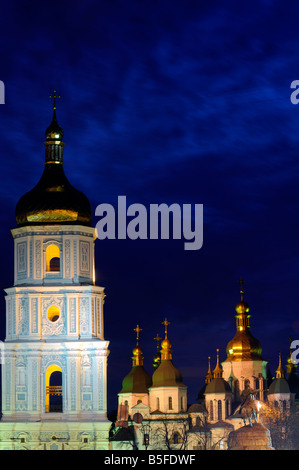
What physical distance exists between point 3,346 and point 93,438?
6.57 metres

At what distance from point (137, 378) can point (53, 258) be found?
1800 cm

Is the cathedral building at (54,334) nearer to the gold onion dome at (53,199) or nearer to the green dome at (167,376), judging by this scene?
the gold onion dome at (53,199)

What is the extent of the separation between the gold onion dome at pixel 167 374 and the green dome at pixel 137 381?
3205 mm

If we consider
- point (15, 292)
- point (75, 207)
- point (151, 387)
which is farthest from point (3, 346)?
point (151, 387)

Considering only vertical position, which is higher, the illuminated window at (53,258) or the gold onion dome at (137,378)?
the illuminated window at (53,258)

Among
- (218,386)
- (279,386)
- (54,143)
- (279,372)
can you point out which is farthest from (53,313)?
(279,372)

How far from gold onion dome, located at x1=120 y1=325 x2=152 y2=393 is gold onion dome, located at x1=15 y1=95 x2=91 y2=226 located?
60.8ft

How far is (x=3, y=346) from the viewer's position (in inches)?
2990

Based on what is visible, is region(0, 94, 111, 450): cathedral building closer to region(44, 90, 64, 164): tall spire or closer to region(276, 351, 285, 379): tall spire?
region(44, 90, 64, 164): tall spire

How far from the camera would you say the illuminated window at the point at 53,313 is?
76919 mm

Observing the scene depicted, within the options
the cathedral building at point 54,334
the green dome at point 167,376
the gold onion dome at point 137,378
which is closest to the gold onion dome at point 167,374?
the green dome at point 167,376

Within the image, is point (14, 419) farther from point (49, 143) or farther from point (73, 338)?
point (49, 143)

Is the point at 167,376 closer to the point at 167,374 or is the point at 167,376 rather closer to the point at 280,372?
the point at 167,374

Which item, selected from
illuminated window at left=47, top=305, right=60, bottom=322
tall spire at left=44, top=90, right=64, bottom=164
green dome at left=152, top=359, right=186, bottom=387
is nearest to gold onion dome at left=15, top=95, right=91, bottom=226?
tall spire at left=44, top=90, right=64, bottom=164
